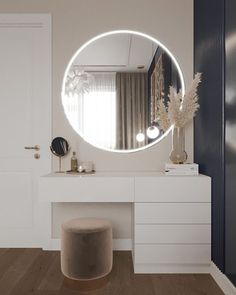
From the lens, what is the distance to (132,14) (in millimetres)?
2521

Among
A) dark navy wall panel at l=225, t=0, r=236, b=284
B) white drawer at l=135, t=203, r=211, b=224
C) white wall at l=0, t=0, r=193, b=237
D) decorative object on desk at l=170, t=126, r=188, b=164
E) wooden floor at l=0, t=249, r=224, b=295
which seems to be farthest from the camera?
white wall at l=0, t=0, r=193, b=237

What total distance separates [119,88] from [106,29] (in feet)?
1.85

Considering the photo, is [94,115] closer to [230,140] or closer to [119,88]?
[119,88]

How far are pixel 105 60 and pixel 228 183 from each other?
60.9 inches

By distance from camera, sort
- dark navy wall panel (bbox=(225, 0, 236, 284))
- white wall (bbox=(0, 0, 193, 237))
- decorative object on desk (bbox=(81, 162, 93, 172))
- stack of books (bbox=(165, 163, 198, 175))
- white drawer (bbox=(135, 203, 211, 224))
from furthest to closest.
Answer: white wall (bbox=(0, 0, 193, 237))
decorative object on desk (bbox=(81, 162, 93, 172))
stack of books (bbox=(165, 163, 198, 175))
white drawer (bbox=(135, 203, 211, 224))
dark navy wall panel (bbox=(225, 0, 236, 284))

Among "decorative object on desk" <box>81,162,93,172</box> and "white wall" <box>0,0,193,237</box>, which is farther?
"white wall" <box>0,0,193,237</box>

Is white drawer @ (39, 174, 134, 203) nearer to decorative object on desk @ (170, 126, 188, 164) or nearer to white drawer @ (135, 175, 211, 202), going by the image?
white drawer @ (135, 175, 211, 202)

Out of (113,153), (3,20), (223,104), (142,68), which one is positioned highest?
(3,20)

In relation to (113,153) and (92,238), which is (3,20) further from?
(92,238)

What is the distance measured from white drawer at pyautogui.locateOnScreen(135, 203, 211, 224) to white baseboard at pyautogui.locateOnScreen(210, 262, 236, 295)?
340 millimetres

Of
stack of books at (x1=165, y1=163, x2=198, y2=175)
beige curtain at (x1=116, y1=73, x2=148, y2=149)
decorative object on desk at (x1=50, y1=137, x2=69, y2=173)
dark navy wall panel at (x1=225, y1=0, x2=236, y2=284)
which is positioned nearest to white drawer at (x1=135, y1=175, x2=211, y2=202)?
stack of books at (x1=165, y1=163, x2=198, y2=175)

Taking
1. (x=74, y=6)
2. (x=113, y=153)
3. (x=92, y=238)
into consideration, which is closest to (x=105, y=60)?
(x=74, y=6)

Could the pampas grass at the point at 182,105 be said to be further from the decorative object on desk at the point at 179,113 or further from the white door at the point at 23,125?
the white door at the point at 23,125

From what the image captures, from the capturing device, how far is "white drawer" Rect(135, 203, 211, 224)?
202cm
